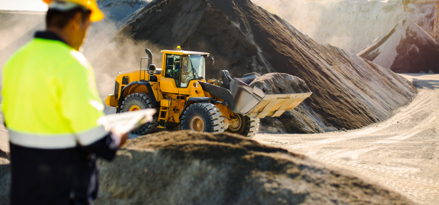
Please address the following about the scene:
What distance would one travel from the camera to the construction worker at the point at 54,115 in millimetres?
1395

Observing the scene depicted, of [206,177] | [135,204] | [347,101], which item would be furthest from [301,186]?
[347,101]

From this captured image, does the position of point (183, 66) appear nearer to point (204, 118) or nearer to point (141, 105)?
point (141, 105)

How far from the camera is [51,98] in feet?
4.62

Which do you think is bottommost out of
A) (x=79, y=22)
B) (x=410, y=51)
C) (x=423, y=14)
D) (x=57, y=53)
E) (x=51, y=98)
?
(x=51, y=98)

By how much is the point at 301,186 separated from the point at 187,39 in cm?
1363

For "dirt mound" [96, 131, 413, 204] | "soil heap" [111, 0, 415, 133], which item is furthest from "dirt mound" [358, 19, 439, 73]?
"dirt mound" [96, 131, 413, 204]

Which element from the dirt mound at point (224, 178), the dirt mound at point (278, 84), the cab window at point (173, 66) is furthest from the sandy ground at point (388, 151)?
the dirt mound at point (224, 178)

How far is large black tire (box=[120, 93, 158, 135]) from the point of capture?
8266mm

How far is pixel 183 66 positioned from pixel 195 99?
0.98 m

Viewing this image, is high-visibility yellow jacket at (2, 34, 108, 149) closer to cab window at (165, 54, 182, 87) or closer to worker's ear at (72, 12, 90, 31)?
worker's ear at (72, 12, 90, 31)

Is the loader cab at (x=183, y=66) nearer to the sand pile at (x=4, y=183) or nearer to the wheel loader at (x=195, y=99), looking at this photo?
the wheel loader at (x=195, y=99)

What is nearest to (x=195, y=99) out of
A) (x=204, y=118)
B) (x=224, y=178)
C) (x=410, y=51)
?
(x=204, y=118)

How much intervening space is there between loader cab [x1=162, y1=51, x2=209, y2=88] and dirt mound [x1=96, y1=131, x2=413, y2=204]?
5117 mm

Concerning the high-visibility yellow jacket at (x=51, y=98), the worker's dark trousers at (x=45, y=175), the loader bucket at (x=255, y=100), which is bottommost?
the loader bucket at (x=255, y=100)
